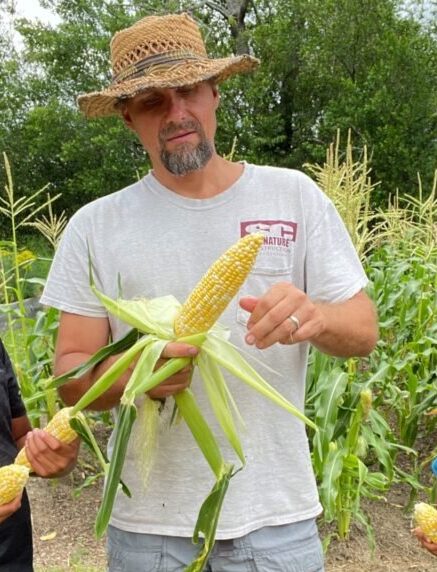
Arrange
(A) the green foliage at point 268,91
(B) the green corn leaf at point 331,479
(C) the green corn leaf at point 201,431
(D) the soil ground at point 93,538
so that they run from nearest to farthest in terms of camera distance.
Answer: (C) the green corn leaf at point 201,431 → (B) the green corn leaf at point 331,479 → (D) the soil ground at point 93,538 → (A) the green foliage at point 268,91

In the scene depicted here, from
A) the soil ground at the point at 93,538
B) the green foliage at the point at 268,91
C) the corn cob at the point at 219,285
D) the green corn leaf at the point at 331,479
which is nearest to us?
the corn cob at the point at 219,285

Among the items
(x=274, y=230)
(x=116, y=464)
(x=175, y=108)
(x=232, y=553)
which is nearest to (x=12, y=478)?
(x=116, y=464)

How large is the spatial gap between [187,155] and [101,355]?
591 mm

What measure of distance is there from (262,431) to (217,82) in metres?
1.02

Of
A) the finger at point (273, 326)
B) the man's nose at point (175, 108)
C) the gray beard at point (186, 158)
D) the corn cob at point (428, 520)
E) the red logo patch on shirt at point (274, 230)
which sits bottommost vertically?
the corn cob at point (428, 520)

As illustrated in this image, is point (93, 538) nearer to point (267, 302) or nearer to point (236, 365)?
point (236, 365)

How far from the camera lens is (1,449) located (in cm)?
188

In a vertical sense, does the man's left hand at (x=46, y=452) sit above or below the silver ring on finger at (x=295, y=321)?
below

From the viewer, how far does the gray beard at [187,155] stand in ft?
5.88

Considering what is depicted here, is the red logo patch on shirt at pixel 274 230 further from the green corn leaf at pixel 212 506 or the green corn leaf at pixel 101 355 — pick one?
the green corn leaf at pixel 212 506

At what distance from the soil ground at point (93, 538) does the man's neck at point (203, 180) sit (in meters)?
2.37

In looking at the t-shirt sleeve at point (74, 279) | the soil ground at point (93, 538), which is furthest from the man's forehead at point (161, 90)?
the soil ground at point (93, 538)

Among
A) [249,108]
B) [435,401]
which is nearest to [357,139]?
[249,108]

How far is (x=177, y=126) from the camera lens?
5.89 ft
